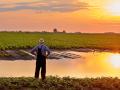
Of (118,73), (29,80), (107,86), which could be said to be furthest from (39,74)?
(118,73)

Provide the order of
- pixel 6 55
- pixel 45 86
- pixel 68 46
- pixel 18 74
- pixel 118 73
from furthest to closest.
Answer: pixel 68 46
pixel 6 55
pixel 118 73
pixel 18 74
pixel 45 86

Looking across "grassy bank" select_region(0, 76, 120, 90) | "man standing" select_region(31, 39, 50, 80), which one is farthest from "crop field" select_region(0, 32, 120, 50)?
"grassy bank" select_region(0, 76, 120, 90)

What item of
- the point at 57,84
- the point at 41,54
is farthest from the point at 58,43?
the point at 57,84

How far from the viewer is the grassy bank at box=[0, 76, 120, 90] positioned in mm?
18984

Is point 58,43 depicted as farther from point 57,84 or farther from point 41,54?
point 57,84

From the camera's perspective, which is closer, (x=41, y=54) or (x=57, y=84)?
(x=57, y=84)

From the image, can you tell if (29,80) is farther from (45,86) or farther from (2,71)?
(2,71)

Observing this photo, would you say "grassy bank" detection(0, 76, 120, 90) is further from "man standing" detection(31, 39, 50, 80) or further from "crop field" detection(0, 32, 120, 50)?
"crop field" detection(0, 32, 120, 50)

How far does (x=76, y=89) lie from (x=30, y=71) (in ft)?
26.9

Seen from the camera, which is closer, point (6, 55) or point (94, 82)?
point (94, 82)

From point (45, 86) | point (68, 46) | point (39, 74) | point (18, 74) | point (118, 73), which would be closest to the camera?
point (45, 86)

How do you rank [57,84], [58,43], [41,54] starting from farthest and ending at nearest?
[58,43]
[41,54]
[57,84]

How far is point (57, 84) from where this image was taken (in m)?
19.5

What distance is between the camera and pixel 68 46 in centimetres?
5234
